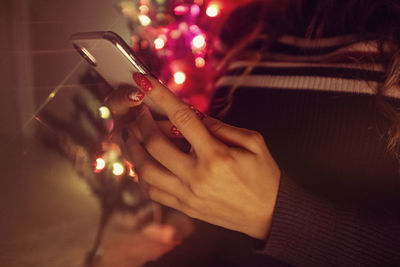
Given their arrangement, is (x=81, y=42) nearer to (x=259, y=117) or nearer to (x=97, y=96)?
(x=97, y=96)

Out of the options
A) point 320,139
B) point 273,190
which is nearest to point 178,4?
point 320,139

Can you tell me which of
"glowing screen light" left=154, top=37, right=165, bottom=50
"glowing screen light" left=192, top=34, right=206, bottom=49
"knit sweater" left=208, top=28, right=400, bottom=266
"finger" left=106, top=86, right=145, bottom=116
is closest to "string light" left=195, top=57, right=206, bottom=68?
"glowing screen light" left=192, top=34, right=206, bottom=49

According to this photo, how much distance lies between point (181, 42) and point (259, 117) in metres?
0.76

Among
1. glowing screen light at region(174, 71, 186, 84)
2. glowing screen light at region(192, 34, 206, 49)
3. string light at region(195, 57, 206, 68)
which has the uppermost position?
glowing screen light at region(192, 34, 206, 49)

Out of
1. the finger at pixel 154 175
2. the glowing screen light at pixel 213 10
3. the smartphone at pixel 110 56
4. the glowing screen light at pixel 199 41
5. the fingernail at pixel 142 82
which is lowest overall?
the finger at pixel 154 175

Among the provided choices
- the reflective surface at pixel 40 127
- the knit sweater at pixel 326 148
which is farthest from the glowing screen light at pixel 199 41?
the reflective surface at pixel 40 127

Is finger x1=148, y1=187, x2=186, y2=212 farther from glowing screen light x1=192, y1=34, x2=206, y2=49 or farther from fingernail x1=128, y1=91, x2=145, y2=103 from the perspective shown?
glowing screen light x1=192, y1=34, x2=206, y2=49

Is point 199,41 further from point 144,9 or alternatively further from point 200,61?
point 144,9

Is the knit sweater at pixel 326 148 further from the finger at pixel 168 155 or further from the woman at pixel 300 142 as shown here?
the finger at pixel 168 155

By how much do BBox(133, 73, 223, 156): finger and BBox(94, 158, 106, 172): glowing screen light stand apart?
1.28 feet

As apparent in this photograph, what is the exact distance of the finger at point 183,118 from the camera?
574mm

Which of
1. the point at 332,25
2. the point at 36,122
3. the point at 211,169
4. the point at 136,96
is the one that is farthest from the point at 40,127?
the point at 332,25

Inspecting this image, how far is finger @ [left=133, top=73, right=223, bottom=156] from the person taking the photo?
22.6 inches

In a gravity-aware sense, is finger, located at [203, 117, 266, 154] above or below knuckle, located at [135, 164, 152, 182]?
above
